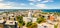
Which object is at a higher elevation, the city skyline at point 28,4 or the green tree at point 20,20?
the city skyline at point 28,4

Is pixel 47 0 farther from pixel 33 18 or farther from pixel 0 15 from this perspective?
pixel 0 15

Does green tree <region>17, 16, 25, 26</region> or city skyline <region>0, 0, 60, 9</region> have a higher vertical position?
city skyline <region>0, 0, 60, 9</region>

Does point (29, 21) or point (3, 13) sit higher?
point (3, 13)

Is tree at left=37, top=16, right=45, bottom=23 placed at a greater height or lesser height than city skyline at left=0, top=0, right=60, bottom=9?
lesser

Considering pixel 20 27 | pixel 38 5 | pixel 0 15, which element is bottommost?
pixel 20 27

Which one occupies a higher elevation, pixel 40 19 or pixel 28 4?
pixel 28 4

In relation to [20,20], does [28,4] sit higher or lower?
higher

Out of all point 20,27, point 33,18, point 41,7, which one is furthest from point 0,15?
point 41,7

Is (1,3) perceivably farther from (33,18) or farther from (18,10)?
(33,18)

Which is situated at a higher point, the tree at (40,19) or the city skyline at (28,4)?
the city skyline at (28,4)

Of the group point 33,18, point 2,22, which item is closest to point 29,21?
point 33,18
